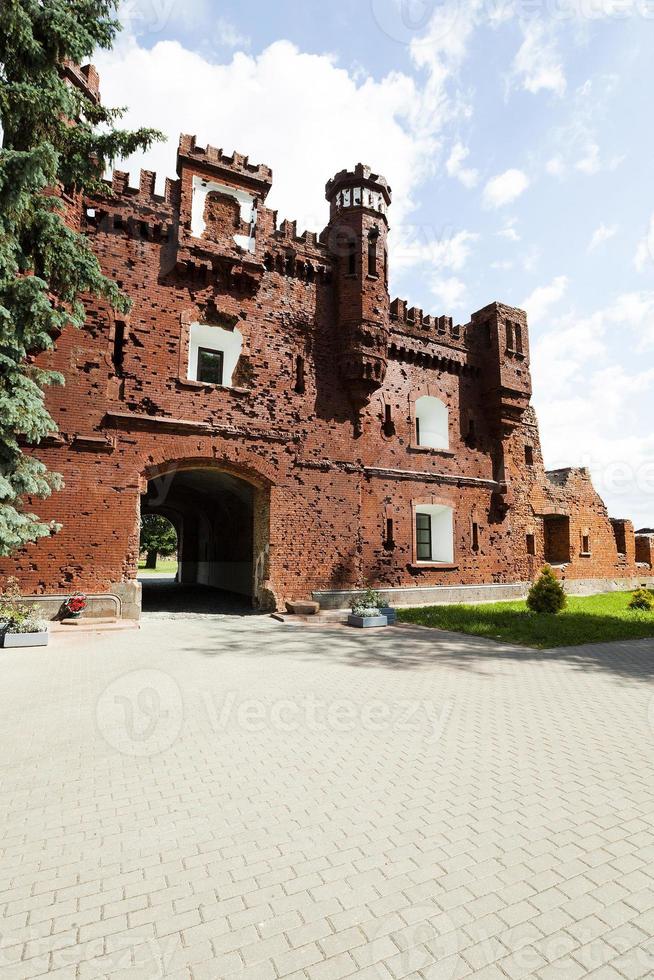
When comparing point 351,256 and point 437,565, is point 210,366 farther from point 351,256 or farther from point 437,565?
point 437,565

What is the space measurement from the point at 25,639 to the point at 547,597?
44.6 feet

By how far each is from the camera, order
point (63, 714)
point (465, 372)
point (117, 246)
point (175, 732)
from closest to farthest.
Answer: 1. point (175, 732)
2. point (63, 714)
3. point (117, 246)
4. point (465, 372)

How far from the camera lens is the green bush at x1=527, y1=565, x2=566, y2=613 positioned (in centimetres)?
1486

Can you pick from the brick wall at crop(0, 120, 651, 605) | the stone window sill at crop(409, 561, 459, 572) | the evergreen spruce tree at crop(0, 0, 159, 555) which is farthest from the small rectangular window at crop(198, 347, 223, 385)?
the stone window sill at crop(409, 561, 459, 572)

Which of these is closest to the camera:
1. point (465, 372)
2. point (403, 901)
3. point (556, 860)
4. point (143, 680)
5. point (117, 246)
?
point (403, 901)

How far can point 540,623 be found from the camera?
12656 mm

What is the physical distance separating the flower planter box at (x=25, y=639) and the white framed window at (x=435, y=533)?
12.5 meters

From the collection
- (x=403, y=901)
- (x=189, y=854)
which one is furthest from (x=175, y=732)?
(x=403, y=901)

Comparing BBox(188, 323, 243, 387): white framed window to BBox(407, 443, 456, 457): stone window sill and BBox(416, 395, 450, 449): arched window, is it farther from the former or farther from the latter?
BBox(416, 395, 450, 449): arched window

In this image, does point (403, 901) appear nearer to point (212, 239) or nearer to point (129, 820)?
point (129, 820)

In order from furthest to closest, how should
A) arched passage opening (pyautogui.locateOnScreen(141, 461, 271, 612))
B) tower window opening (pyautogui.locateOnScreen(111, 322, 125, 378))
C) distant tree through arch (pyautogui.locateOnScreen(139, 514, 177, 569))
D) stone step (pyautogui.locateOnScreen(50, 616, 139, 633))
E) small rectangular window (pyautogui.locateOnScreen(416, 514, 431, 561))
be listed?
distant tree through arch (pyautogui.locateOnScreen(139, 514, 177, 569)) < small rectangular window (pyautogui.locateOnScreen(416, 514, 431, 561)) < arched passage opening (pyautogui.locateOnScreen(141, 461, 271, 612)) < tower window opening (pyautogui.locateOnScreen(111, 322, 125, 378)) < stone step (pyautogui.locateOnScreen(50, 616, 139, 633))

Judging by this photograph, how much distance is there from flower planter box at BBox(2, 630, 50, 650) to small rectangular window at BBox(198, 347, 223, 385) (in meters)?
8.70

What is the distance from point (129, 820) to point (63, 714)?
268 cm

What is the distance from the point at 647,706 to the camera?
614 cm
